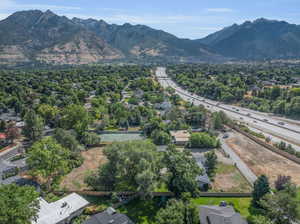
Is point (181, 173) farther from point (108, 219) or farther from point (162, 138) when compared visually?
point (162, 138)

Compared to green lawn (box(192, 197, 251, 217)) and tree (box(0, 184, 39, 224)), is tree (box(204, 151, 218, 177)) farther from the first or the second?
tree (box(0, 184, 39, 224))

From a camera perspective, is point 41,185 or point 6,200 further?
point 41,185

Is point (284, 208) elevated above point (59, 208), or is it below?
above

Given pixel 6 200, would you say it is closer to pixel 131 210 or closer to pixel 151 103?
pixel 131 210

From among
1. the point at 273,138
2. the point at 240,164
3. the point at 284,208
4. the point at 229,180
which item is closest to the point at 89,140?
the point at 229,180

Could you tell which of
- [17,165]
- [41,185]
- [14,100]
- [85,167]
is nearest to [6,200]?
[41,185]

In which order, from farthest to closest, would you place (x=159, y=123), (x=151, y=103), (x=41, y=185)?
1. (x=151, y=103)
2. (x=159, y=123)
3. (x=41, y=185)
